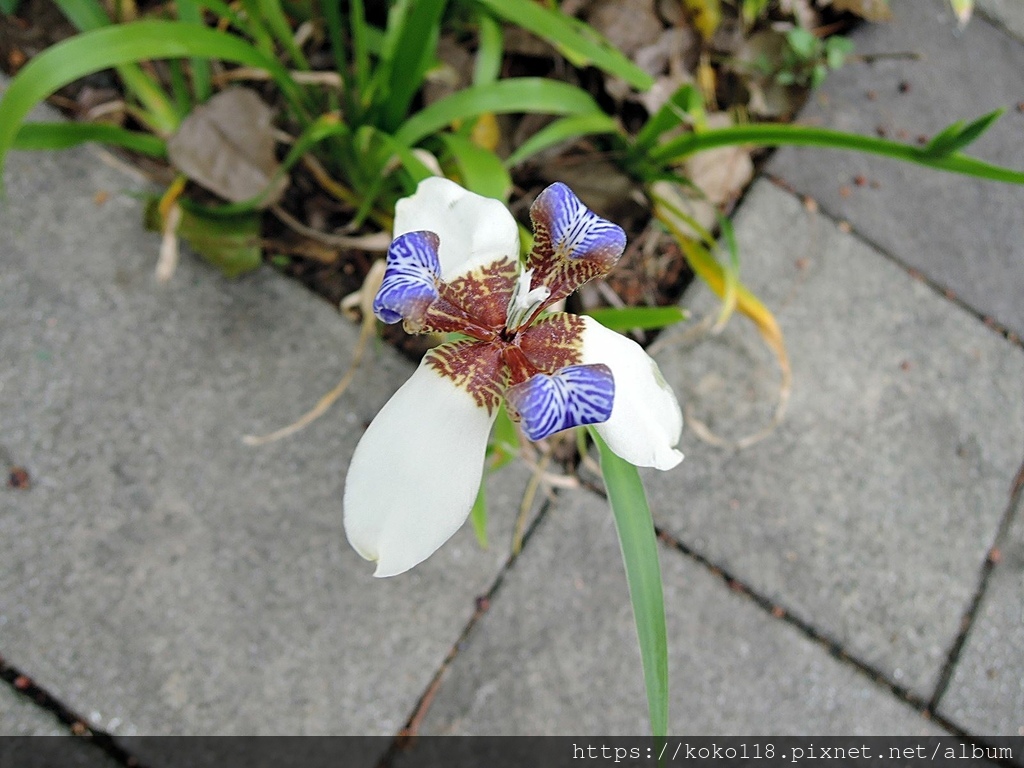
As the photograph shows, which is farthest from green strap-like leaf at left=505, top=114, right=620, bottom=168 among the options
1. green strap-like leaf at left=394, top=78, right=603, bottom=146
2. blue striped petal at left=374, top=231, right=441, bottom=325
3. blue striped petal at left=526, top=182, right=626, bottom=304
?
blue striped petal at left=374, top=231, right=441, bottom=325

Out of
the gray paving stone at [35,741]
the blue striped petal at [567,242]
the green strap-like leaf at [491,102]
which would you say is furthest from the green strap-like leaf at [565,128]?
the gray paving stone at [35,741]

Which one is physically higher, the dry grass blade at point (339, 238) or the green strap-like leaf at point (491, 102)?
the green strap-like leaf at point (491, 102)

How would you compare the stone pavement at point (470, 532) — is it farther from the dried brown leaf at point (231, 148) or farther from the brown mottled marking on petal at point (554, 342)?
the brown mottled marking on petal at point (554, 342)

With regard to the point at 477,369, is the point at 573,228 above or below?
above

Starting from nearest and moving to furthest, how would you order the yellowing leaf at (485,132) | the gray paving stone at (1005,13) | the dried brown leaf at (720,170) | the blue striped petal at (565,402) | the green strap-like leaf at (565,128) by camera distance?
the blue striped petal at (565,402) → the green strap-like leaf at (565,128) → the yellowing leaf at (485,132) → the dried brown leaf at (720,170) → the gray paving stone at (1005,13)

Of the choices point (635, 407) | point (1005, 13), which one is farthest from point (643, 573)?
point (1005, 13)

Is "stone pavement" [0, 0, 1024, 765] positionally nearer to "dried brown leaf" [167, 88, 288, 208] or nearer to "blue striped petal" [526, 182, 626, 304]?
"dried brown leaf" [167, 88, 288, 208]

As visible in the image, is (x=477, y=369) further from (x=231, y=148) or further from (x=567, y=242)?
(x=231, y=148)
